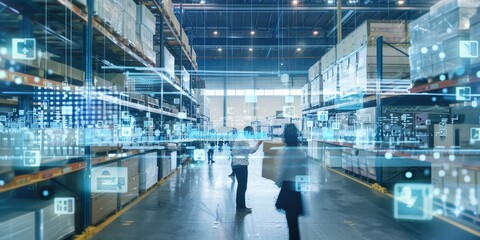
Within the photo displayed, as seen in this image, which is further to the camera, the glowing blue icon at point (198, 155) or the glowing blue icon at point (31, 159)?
the glowing blue icon at point (198, 155)

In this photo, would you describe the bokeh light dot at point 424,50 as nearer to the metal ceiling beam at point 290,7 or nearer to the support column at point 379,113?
the support column at point 379,113

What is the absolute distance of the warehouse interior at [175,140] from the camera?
12.4ft

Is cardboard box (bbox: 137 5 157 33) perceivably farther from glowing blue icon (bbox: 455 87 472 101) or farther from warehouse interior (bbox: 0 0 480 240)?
glowing blue icon (bbox: 455 87 472 101)

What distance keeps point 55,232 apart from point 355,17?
16.3 meters

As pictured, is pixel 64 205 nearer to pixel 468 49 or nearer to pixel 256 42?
pixel 468 49

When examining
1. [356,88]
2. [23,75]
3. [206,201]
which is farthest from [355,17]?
[23,75]

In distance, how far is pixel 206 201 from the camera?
6.81m

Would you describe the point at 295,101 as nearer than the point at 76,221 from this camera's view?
No

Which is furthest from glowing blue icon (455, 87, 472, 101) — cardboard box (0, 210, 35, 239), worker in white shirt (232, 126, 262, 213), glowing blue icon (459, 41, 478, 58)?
cardboard box (0, 210, 35, 239)

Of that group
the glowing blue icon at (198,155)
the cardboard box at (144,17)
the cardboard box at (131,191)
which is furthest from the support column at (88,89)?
the glowing blue icon at (198,155)

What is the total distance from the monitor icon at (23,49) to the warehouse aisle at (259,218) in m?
2.56

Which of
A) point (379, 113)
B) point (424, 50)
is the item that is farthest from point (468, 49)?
point (379, 113)

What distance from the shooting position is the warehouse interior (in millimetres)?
3783

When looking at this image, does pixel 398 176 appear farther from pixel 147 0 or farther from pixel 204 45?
pixel 204 45
